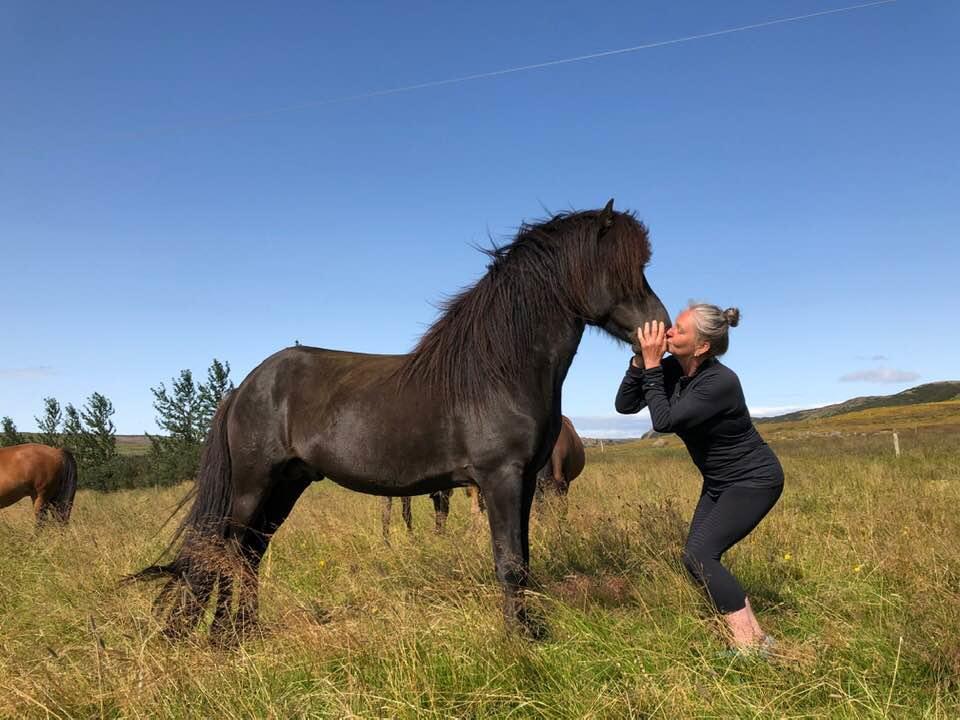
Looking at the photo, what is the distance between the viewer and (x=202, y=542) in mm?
4273

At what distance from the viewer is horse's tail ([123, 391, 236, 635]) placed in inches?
170

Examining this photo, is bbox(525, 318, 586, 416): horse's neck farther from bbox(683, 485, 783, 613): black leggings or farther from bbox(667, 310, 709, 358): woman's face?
bbox(683, 485, 783, 613): black leggings

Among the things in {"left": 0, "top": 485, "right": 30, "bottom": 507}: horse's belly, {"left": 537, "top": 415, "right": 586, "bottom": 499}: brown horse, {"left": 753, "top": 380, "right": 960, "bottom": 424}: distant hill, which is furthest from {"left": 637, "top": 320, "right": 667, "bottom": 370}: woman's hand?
{"left": 753, "top": 380, "right": 960, "bottom": 424}: distant hill

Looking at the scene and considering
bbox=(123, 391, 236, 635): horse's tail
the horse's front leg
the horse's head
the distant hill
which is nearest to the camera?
the horse's front leg

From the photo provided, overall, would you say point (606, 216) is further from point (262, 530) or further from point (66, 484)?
point (66, 484)

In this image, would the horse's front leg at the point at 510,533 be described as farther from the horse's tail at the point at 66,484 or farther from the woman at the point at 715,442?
the horse's tail at the point at 66,484

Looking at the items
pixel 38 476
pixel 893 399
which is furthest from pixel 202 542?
pixel 893 399

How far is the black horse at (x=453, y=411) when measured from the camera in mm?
3787

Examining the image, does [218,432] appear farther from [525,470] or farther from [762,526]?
[762,526]

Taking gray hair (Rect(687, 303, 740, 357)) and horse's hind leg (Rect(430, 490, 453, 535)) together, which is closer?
gray hair (Rect(687, 303, 740, 357))

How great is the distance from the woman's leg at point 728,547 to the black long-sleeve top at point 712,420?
0.26ft

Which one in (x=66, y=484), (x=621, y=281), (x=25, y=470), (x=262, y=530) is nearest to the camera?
(x=621, y=281)

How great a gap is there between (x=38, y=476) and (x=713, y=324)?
45.1 feet

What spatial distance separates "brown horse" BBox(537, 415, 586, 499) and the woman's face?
5.58m
